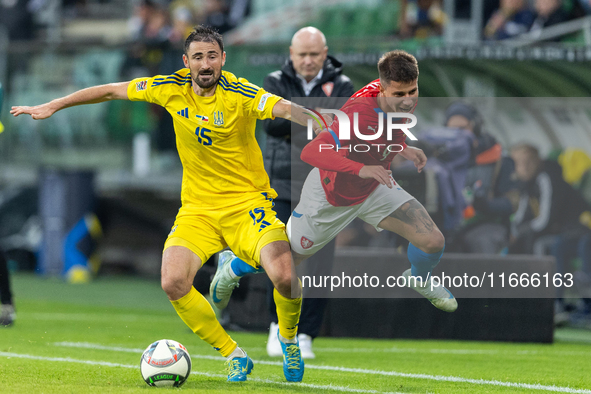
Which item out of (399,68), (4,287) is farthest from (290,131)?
(4,287)

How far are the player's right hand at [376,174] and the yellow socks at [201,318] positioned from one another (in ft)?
4.01

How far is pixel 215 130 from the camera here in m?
5.16

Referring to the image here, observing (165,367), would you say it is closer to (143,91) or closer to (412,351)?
(143,91)

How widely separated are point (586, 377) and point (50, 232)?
31.9ft

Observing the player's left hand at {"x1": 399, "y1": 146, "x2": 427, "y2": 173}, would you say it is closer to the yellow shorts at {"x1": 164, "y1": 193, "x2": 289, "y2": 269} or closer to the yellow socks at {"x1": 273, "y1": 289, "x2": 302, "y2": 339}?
the yellow shorts at {"x1": 164, "y1": 193, "x2": 289, "y2": 269}

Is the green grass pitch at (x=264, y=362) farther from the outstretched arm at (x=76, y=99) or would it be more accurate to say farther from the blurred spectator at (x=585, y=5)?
the blurred spectator at (x=585, y=5)

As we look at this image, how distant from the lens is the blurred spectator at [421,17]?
1211cm

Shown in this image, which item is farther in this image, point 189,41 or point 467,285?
point 467,285

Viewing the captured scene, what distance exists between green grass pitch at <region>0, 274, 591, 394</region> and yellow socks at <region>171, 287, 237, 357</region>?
236 mm

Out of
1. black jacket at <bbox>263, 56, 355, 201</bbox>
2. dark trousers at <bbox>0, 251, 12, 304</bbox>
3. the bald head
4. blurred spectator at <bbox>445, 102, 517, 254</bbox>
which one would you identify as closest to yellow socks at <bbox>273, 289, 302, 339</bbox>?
black jacket at <bbox>263, 56, 355, 201</bbox>

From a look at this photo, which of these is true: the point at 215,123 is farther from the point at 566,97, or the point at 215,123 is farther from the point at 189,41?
the point at 566,97

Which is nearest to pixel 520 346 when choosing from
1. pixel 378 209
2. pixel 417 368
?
pixel 417 368

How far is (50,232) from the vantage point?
44.0ft

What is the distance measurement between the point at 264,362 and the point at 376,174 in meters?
1.78
